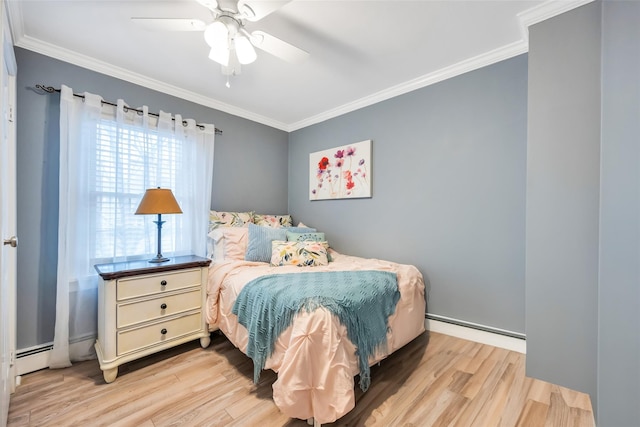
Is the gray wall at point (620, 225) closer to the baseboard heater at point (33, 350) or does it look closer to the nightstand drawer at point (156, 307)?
the nightstand drawer at point (156, 307)

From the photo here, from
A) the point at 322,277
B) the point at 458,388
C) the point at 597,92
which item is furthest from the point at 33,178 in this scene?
the point at 597,92

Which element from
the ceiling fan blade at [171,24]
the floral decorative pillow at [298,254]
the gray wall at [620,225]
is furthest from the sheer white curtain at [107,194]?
the gray wall at [620,225]

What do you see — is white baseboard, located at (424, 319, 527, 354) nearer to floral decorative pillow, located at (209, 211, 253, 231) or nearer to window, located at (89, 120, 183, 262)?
floral decorative pillow, located at (209, 211, 253, 231)

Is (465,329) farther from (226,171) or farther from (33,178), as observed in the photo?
(33,178)

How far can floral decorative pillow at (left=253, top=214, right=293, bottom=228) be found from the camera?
3184mm

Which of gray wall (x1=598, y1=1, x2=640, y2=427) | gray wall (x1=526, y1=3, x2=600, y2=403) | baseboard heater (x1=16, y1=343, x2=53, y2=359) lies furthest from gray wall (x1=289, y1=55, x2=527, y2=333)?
baseboard heater (x1=16, y1=343, x2=53, y2=359)

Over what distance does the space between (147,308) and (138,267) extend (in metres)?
0.31

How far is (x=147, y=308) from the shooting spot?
6.44 feet

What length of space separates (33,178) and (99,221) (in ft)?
1.61

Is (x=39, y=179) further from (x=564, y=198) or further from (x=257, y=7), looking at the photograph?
(x=564, y=198)

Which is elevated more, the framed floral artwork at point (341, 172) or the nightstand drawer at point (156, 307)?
the framed floral artwork at point (341, 172)

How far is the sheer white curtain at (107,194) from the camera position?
200cm

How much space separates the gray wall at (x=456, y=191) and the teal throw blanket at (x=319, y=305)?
2.57 feet

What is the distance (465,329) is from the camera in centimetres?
236
